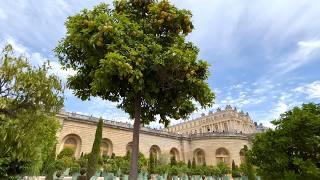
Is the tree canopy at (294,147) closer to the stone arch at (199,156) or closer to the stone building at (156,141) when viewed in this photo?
the stone building at (156,141)

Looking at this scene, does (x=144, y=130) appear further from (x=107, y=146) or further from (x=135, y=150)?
(x=135, y=150)

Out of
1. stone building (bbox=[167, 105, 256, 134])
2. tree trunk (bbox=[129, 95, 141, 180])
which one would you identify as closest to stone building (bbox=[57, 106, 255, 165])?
tree trunk (bbox=[129, 95, 141, 180])

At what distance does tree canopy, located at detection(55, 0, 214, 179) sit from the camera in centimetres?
710

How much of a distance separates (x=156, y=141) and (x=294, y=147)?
34.3 m

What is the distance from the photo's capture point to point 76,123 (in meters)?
31.9

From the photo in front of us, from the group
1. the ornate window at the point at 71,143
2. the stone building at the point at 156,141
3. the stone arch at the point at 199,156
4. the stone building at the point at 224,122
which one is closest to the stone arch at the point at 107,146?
the stone building at the point at 156,141

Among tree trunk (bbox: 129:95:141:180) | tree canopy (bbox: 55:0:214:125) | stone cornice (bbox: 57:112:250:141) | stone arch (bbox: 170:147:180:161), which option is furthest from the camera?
stone arch (bbox: 170:147:180:161)

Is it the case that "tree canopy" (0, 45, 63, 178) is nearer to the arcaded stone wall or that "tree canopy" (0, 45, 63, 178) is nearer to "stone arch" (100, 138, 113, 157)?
the arcaded stone wall

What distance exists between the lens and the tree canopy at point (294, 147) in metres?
5.97

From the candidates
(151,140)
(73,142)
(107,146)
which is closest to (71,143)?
(73,142)

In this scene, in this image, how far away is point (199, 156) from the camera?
43.2 meters

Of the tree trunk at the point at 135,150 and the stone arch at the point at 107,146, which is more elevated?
the stone arch at the point at 107,146

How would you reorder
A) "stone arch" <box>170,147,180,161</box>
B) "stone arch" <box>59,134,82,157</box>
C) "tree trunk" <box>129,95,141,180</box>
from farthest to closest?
"stone arch" <box>170,147,180,161</box>
"stone arch" <box>59,134,82,157</box>
"tree trunk" <box>129,95,141,180</box>

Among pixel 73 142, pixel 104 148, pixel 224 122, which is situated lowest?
pixel 104 148
